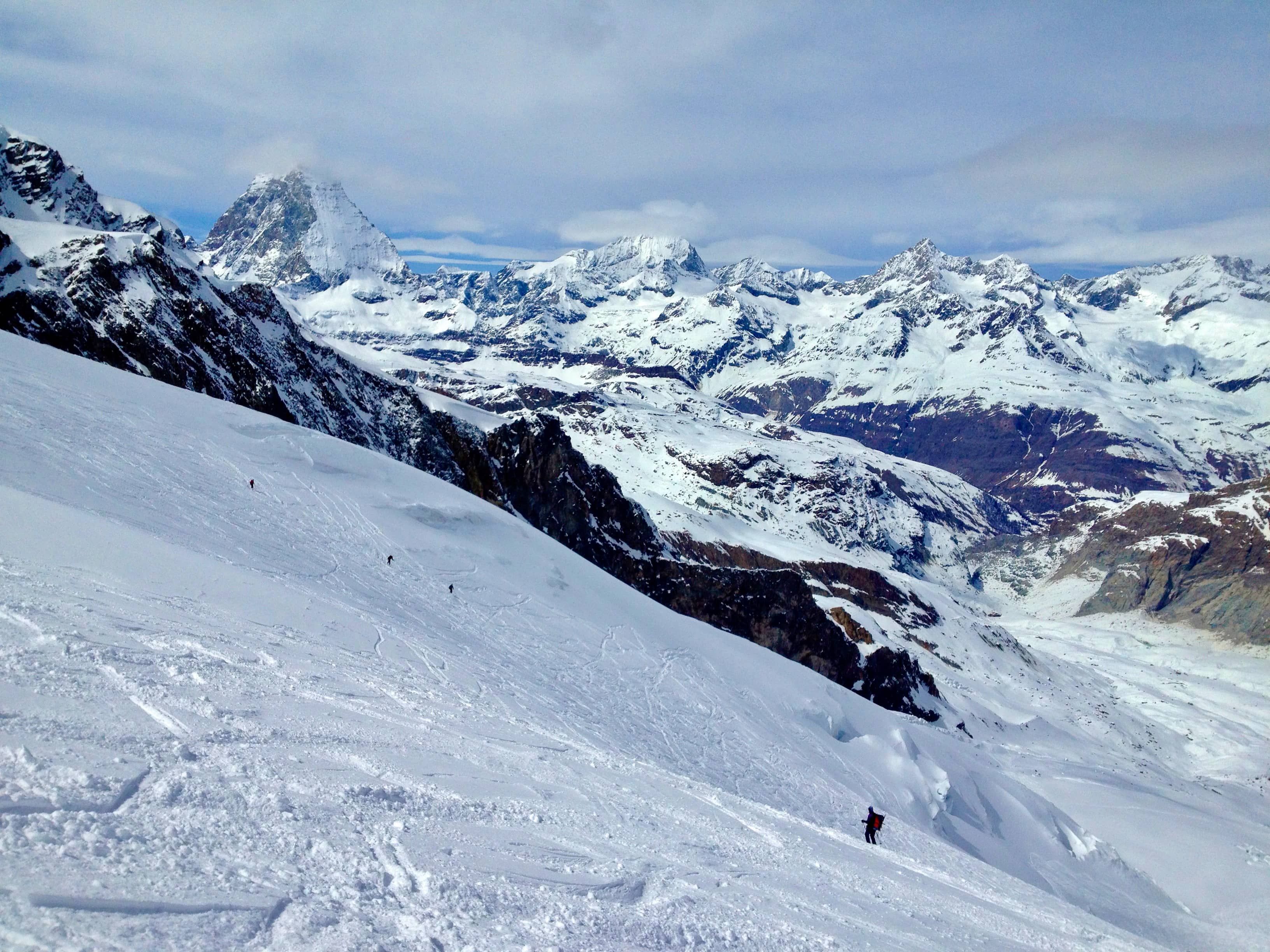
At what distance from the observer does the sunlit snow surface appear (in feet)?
24.8

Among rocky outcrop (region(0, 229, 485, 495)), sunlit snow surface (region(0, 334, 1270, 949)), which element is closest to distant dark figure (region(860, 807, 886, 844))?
sunlit snow surface (region(0, 334, 1270, 949))

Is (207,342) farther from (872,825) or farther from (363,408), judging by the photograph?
(872,825)

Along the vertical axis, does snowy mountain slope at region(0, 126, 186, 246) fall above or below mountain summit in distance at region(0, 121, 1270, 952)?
above

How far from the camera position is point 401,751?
1212 centimetres

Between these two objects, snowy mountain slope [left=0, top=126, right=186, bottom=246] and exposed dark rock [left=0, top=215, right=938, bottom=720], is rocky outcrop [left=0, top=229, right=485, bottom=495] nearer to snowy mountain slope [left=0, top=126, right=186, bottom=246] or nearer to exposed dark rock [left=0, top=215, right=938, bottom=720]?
exposed dark rock [left=0, top=215, right=938, bottom=720]

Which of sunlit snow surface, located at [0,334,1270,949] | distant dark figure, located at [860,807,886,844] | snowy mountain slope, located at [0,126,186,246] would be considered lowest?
distant dark figure, located at [860,807,886,844]

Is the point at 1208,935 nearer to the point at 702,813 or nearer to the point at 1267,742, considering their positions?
the point at 702,813

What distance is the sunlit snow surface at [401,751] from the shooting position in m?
7.57

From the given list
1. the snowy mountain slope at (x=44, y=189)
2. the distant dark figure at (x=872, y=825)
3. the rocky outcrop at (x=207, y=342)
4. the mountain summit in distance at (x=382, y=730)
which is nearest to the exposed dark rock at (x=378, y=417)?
the rocky outcrop at (x=207, y=342)

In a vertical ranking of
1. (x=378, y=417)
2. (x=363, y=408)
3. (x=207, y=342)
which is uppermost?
(x=207, y=342)

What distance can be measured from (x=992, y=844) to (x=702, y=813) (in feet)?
85.0

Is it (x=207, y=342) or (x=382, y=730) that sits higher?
(x=207, y=342)

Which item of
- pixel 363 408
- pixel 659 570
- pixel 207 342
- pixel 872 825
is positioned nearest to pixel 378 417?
pixel 363 408

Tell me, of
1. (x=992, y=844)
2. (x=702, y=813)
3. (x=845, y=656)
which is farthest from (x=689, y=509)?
(x=702, y=813)
